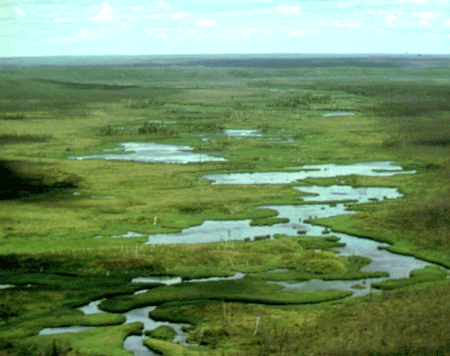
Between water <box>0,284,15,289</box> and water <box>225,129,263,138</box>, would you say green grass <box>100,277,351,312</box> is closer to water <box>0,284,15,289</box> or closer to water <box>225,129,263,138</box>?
water <box>0,284,15,289</box>

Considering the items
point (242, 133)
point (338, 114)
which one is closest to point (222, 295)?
point (242, 133)

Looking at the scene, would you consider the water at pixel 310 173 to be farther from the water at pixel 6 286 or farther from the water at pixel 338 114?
the water at pixel 338 114

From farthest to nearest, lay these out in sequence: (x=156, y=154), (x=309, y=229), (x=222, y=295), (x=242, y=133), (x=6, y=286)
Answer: (x=242, y=133) → (x=156, y=154) → (x=309, y=229) → (x=6, y=286) → (x=222, y=295)

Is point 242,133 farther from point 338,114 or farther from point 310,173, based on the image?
point 310,173

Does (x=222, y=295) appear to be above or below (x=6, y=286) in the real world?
below

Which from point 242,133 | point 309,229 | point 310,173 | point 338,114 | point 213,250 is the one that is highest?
point 338,114

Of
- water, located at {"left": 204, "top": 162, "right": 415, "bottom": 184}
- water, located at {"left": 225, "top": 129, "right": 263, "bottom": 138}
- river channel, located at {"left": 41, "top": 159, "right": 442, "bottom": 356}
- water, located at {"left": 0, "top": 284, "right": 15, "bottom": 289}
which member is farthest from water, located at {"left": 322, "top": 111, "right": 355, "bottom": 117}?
water, located at {"left": 0, "top": 284, "right": 15, "bottom": 289}

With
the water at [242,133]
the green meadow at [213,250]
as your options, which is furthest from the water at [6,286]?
the water at [242,133]

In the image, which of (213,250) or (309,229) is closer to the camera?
(213,250)
